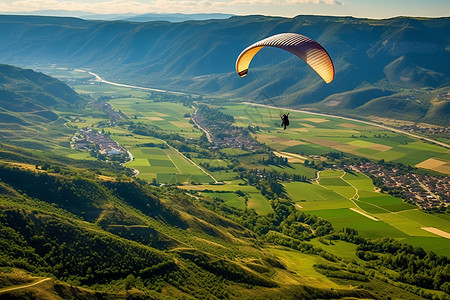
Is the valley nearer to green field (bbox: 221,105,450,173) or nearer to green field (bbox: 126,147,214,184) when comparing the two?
green field (bbox: 126,147,214,184)

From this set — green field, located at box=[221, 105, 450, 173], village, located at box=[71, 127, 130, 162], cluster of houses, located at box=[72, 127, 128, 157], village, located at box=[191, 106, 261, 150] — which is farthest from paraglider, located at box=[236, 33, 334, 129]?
village, located at box=[191, 106, 261, 150]

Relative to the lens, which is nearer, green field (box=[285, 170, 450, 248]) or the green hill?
the green hill

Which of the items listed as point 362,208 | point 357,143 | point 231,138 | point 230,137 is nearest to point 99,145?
point 231,138

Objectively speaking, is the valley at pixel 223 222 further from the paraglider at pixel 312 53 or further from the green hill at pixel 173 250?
the paraglider at pixel 312 53

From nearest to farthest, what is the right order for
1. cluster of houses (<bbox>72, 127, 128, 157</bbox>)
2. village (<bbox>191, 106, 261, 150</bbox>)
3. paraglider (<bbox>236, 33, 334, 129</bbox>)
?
paraglider (<bbox>236, 33, 334, 129</bbox>) → cluster of houses (<bbox>72, 127, 128, 157</bbox>) → village (<bbox>191, 106, 261, 150</bbox>)

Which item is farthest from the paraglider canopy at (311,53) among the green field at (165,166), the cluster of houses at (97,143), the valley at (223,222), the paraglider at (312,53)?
the cluster of houses at (97,143)

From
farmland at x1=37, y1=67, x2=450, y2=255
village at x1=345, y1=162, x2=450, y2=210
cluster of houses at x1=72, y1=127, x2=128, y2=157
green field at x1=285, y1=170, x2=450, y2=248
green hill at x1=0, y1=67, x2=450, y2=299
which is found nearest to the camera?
green hill at x1=0, y1=67, x2=450, y2=299

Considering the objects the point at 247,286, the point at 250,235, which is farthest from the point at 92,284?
the point at 250,235

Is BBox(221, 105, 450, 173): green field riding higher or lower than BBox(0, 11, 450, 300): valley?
higher

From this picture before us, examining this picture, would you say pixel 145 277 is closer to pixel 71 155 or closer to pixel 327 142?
pixel 71 155
